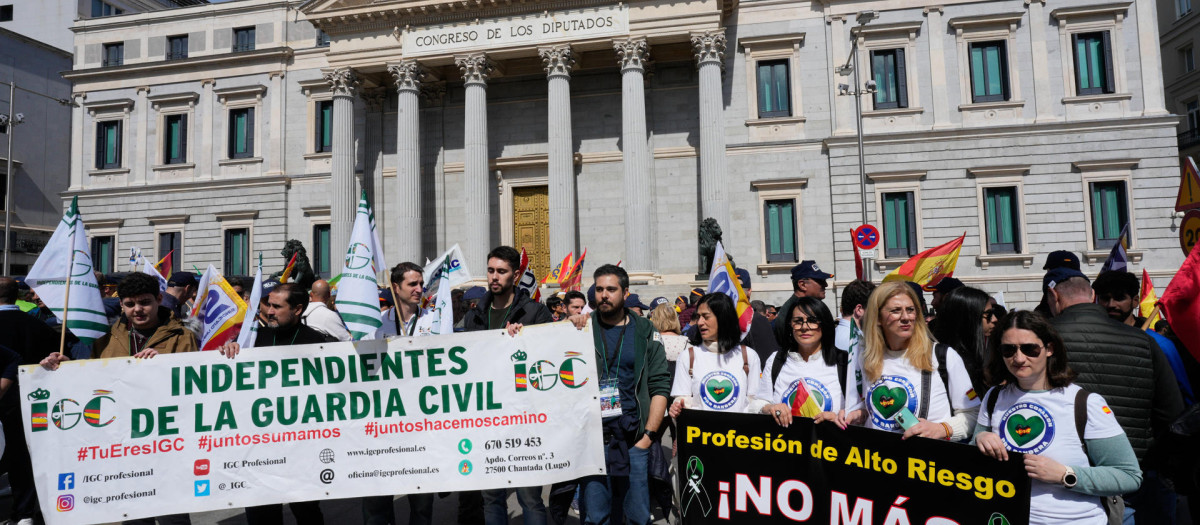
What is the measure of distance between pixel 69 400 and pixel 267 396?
1.41 m

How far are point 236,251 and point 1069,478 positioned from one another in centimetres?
3247

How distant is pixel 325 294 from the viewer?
8.25 metres

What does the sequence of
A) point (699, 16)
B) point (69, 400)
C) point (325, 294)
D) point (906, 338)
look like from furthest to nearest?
1. point (699, 16)
2. point (325, 294)
3. point (69, 400)
4. point (906, 338)

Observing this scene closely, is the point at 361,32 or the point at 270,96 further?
the point at 270,96

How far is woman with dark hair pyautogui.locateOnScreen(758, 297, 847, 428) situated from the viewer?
4613 millimetres

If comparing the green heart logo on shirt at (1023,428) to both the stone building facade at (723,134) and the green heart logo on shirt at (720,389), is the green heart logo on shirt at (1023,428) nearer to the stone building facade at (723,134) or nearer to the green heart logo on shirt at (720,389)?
the green heart logo on shirt at (720,389)

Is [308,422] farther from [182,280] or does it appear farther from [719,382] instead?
[182,280]

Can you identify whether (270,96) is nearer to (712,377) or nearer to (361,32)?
(361,32)

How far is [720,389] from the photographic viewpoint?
532cm

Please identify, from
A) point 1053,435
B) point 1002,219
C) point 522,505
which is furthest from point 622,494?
point 1002,219

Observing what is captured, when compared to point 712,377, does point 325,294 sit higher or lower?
higher

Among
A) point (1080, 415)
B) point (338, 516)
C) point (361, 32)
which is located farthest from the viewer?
point (361, 32)

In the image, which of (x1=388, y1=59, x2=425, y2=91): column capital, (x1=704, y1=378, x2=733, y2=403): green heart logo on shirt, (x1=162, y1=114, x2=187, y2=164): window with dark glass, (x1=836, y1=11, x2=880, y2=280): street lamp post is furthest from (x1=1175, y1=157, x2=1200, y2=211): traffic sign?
(x1=162, y1=114, x2=187, y2=164): window with dark glass

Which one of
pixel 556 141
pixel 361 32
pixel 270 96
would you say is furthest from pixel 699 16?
pixel 270 96
